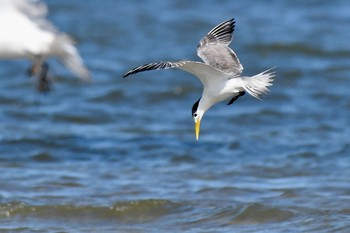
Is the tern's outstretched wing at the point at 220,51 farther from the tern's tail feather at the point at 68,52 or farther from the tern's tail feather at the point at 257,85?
the tern's tail feather at the point at 68,52

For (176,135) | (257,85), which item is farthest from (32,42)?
(257,85)

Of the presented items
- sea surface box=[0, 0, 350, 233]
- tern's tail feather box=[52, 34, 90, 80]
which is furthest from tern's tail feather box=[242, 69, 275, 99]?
tern's tail feather box=[52, 34, 90, 80]

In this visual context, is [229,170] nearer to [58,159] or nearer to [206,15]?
[58,159]

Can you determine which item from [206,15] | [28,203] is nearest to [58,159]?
[28,203]

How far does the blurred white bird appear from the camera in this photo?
6.93 metres

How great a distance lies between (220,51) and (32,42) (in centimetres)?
186

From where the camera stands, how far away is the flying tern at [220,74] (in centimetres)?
528

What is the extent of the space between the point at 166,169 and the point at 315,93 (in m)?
2.85

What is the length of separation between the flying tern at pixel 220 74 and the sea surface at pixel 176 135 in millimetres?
811

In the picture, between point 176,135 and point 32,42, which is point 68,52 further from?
point 176,135

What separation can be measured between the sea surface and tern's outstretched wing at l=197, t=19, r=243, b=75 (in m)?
0.95

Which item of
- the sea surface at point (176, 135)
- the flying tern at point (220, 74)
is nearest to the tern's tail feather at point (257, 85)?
the flying tern at point (220, 74)

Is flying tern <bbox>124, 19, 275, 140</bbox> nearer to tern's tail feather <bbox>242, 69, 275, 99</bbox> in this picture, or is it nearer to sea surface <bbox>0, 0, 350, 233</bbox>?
tern's tail feather <bbox>242, 69, 275, 99</bbox>

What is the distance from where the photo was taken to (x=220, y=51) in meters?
5.80
